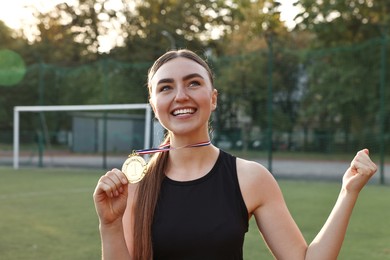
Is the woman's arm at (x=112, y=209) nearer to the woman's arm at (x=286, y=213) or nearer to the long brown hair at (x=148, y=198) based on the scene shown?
the long brown hair at (x=148, y=198)

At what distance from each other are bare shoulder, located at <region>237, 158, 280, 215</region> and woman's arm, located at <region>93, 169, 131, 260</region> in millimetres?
407

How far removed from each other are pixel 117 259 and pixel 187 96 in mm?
613

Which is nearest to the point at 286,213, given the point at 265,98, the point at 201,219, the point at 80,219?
the point at 201,219

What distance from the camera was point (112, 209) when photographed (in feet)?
7.63

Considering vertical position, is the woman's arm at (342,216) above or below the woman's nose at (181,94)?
below

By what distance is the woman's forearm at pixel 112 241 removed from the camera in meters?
2.35

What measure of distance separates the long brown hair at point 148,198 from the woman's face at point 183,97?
0.05 m

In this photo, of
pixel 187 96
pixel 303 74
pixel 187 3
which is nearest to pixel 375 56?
pixel 303 74

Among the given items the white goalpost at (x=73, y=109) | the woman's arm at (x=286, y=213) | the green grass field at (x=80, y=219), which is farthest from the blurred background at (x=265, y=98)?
the woman's arm at (x=286, y=213)

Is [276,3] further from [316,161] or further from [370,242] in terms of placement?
[316,161]

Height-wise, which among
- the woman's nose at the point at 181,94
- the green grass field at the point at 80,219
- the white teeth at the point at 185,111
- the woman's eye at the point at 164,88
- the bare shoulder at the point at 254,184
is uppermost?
the woman's eye at the point at 164,88

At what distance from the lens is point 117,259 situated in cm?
237

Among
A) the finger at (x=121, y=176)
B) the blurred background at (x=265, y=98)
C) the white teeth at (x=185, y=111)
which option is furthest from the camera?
the blurred background at (x=265, y=98)

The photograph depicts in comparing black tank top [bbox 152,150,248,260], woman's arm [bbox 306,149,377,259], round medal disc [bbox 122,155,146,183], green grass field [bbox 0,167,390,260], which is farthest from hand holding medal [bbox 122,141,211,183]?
green grass field [bbox 0,167,390,260]
